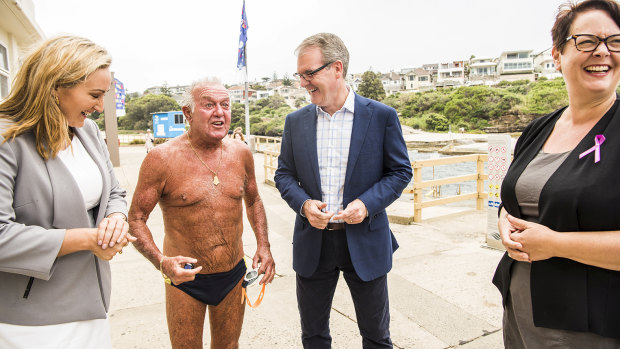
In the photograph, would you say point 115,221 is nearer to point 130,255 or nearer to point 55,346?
point 55,346

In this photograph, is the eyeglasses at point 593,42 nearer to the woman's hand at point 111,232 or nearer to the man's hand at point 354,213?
the man's hand at point 354,213

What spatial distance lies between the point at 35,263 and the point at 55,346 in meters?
0.35

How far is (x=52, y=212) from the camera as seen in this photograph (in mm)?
1396

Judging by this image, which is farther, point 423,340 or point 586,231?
point 423,340

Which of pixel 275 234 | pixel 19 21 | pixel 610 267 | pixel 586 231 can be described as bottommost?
pixel 275 234

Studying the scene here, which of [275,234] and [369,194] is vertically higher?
[369,194]

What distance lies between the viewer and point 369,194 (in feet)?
7.11

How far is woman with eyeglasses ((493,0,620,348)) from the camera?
1.28 meters

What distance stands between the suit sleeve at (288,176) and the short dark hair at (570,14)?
1.44 m

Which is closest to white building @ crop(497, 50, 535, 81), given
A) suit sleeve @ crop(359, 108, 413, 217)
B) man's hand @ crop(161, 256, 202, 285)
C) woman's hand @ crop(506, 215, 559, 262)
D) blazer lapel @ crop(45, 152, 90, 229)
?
suit sleeve @ crop(359, 108, 413, 217)

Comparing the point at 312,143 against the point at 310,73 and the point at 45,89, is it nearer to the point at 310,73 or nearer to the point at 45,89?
the point at 310,73

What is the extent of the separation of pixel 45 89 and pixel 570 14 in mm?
2026

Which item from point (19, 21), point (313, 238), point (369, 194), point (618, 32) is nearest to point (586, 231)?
point (618, 32)

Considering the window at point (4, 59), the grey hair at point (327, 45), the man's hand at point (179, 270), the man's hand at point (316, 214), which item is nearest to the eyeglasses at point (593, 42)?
the grey hair at point (327, 45)
